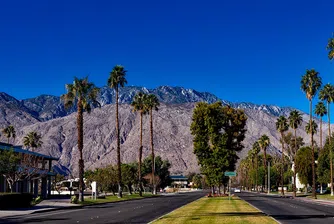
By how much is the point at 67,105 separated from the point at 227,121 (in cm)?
2585

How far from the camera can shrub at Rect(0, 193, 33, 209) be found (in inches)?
1551

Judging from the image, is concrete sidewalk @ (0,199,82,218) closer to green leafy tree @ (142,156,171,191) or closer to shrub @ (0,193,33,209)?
shrub @ (0,193,33,209)

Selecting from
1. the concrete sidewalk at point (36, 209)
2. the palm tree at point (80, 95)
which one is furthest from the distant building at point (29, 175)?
the concrete sidewalk at point (36, 209)

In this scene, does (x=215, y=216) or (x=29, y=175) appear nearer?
(x=215, y=216)

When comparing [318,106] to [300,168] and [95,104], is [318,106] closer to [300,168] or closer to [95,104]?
[300,168]

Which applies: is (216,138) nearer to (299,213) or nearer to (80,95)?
(80,95)

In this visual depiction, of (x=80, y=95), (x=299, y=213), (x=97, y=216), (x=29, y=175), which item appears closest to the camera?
(x=97, y=216)

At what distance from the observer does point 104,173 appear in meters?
94.8

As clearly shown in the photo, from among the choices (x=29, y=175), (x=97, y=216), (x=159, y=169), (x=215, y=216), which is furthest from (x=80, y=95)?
(x=159, y=169)

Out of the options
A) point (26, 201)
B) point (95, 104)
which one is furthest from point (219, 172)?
point (26, 201)

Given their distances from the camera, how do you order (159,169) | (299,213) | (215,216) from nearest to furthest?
(215,216) → (299,213) → (159,169)

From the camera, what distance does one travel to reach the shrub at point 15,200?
39.4 meters

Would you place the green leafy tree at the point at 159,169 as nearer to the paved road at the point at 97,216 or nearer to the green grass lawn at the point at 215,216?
the paved road at the point at 97,216

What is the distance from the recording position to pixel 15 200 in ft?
137
